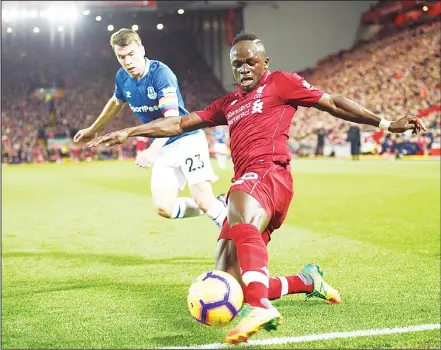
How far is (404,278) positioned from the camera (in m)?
7.41

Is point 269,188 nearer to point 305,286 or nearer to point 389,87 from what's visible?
point 305,286

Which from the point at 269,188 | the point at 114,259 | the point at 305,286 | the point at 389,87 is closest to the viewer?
the point at 269,188

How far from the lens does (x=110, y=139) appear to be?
16.4ft

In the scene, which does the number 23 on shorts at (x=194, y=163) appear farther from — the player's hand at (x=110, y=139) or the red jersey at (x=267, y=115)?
the player's hand at (x=110, y=139)

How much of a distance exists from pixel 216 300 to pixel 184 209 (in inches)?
147

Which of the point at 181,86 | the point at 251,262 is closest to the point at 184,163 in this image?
the point at 251,262

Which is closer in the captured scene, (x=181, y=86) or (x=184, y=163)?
(x=184, y=163)

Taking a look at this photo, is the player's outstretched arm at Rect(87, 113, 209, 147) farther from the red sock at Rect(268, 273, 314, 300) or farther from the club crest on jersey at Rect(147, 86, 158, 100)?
the club crest on jersey at Rect(147, 86, 158, 100)

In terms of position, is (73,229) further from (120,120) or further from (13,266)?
(120,120)

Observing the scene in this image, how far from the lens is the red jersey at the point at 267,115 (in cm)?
526

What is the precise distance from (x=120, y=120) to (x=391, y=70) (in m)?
16.1

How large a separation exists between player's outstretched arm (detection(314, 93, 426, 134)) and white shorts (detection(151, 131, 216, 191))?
10.4 ft

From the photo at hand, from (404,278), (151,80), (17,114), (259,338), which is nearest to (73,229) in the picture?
(151,80)

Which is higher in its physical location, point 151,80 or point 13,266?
point 151,80
